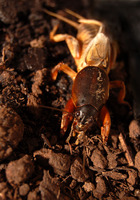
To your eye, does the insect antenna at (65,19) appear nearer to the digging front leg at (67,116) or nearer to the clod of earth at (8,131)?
the digging front leg at (67,116)

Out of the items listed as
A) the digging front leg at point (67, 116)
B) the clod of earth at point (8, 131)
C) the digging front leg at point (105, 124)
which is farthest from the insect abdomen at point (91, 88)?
the clod of earth at point (8, 131)

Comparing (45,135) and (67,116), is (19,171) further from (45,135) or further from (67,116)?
(67,116)

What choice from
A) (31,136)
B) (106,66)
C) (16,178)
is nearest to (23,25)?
(106,66)

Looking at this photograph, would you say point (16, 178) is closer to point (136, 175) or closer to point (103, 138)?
point (103, 138)

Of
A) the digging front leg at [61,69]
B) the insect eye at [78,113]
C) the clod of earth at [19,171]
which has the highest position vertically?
the digging front leg at [61,69]

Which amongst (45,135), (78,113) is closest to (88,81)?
(78,113)

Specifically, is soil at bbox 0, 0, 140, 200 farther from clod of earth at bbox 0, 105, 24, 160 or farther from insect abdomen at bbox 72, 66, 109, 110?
insect abdomen at bbox 72, 66, 109, 110
